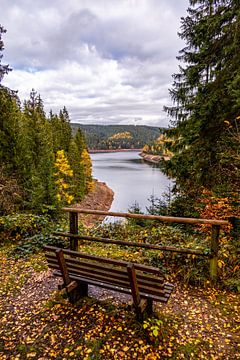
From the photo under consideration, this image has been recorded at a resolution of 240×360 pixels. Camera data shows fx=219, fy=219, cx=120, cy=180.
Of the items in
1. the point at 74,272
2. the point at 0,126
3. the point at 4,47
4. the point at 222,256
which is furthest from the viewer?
the point at 0,126

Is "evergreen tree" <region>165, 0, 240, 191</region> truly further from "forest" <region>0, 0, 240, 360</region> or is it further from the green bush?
the green bush

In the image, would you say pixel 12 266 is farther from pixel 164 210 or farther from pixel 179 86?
pixel 179 86

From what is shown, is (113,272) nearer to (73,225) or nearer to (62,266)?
(62,266)

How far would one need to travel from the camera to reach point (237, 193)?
5.52 m

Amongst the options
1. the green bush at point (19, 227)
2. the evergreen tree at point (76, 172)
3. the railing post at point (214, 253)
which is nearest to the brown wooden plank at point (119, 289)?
the railing post at point (214, 253)

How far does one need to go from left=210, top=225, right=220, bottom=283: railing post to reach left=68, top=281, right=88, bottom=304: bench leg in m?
2.11

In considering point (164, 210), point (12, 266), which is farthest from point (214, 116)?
point (12, 266)

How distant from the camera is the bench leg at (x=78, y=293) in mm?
3217

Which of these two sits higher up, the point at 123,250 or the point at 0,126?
the point at 0,126

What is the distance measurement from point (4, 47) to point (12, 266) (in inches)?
430

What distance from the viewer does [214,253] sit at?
361 cm

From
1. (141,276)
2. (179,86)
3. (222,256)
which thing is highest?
(179,86)

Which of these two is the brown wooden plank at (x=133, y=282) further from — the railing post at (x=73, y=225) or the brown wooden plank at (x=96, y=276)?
the railing post at (x=73, y=225)

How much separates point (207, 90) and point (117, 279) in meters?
7.39
